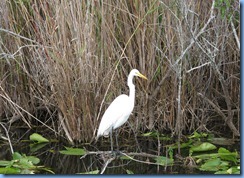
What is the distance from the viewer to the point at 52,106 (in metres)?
4.02

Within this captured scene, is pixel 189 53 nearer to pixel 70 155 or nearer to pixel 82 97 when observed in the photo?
pixel 82 97

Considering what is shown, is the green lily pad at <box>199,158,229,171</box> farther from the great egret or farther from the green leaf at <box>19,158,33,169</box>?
the green leaf at <box>19,158,33,169</box>

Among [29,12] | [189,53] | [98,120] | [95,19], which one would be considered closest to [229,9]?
[189,53]

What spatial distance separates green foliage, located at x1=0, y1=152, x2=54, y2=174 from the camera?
9.52 feet

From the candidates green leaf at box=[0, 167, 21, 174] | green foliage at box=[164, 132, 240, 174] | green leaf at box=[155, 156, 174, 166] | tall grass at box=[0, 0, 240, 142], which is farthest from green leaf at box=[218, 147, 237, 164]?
green leaf at box=[0, 167, 21, 174]

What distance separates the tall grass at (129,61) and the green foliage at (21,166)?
20.1 inches

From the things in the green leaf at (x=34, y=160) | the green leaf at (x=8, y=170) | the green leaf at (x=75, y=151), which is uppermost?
the green leaf at (x=8, y=170)

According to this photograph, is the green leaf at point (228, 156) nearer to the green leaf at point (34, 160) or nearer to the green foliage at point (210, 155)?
the green foliage at point (210, 155)

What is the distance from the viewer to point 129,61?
12.0 ft

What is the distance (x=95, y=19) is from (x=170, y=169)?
1124 millimetres

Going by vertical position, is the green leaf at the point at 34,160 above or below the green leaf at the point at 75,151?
above

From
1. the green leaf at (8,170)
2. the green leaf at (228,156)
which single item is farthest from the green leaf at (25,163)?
the green leaf at (228,156)

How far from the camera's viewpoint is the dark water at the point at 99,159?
313cm

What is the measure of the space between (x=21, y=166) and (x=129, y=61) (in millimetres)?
1058
